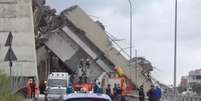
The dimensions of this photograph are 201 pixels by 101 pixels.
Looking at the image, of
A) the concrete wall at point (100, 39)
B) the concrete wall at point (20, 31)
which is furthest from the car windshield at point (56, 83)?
the concrete wall at point (100, 39)

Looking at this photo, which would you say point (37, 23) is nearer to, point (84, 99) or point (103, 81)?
point (103, 81)

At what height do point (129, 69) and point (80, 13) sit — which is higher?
point (80, 13)

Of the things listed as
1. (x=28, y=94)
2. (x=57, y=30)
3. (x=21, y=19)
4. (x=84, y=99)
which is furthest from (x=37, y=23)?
(x=84, y=99)

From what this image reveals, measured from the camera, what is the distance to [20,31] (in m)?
57.8

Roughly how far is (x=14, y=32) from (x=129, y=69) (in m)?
14.1

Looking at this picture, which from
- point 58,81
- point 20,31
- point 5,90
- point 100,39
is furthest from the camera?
point 100,39

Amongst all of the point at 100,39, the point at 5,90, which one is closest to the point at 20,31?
the point at 100,39

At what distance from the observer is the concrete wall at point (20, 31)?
54969 mm

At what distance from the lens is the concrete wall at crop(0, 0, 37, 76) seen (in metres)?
55.0

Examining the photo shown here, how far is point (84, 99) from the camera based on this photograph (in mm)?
18328

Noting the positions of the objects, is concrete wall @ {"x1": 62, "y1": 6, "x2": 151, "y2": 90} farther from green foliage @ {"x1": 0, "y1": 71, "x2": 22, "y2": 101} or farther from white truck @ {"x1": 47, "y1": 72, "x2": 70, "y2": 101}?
green foliage @ {"x1": 0, "y1": 71, "x2": 22, "y2": 101}

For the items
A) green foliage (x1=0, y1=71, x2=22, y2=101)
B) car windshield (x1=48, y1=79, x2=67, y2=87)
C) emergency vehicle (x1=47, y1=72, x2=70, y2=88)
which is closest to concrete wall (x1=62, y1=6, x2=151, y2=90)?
emergency vehicle (x1=47, y1=72, x2=70, y2=88)

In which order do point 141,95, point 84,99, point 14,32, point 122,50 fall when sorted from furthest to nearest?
point 122,50 < point 14,32 < point 141,95 < point 84,99

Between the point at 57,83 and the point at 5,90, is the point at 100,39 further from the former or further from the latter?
the point at 5,90
